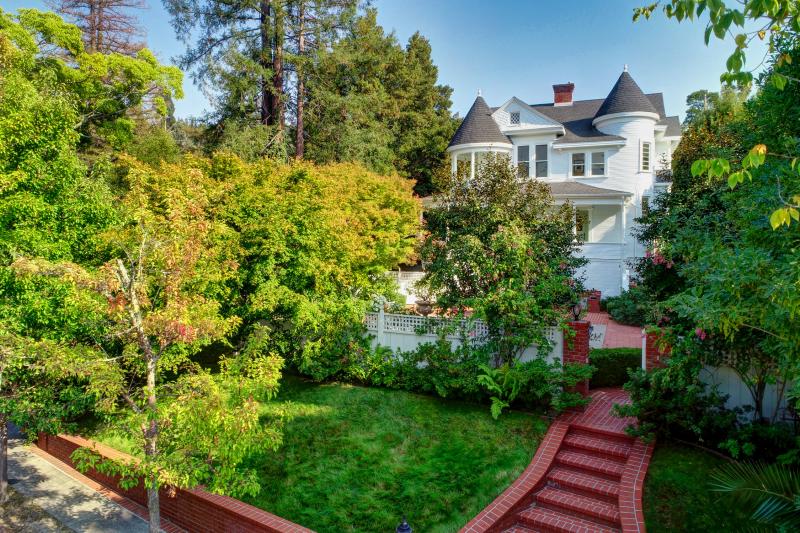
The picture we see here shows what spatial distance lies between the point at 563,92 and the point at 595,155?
7.21 meters

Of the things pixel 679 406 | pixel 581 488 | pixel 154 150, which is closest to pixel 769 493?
pixel 679 406

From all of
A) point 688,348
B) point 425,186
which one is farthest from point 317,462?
point 425,186

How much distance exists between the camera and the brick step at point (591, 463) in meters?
8.41

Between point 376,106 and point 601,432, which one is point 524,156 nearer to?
point 376,106

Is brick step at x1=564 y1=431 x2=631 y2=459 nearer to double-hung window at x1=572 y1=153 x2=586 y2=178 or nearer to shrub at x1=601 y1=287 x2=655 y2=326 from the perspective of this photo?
shrub at x1=601 y1=287 x2=655 y2=326

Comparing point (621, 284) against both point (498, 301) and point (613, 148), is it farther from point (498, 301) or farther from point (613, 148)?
point (498, 301)

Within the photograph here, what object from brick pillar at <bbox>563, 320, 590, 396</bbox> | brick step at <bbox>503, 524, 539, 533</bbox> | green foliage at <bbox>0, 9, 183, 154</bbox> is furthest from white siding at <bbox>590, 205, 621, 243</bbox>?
green foliage at <bbox>0, 9, 183, 154</bbox>

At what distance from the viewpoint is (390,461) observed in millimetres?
9164

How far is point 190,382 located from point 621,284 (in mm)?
21011

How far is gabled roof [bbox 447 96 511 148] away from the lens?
86.6 feet

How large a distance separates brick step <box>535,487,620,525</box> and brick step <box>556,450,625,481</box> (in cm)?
56

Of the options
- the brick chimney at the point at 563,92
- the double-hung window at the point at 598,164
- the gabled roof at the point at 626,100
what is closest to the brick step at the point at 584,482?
the double-hung window at the point at 598,164

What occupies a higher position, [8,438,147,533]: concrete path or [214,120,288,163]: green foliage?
[214,120,288,163]: green foliage

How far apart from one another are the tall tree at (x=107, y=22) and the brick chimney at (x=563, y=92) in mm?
25929
